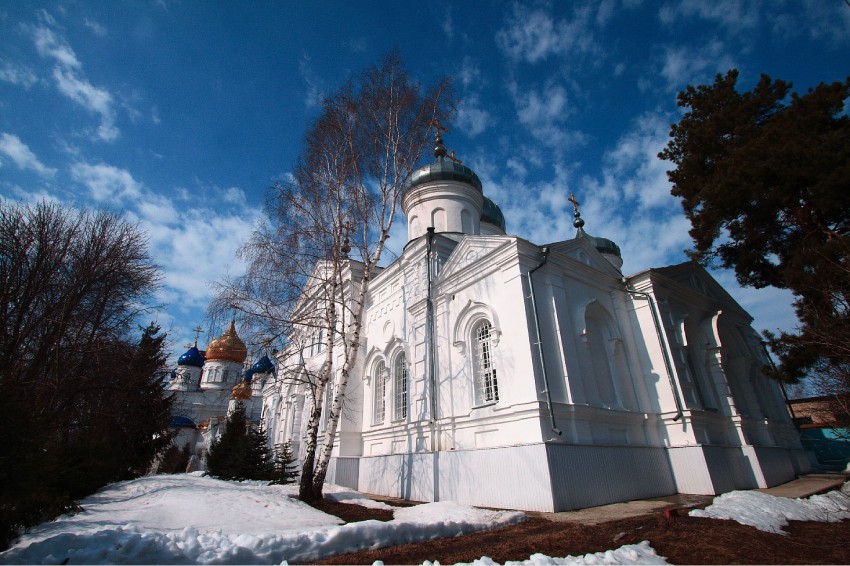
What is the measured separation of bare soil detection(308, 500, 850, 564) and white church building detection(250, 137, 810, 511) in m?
2.25

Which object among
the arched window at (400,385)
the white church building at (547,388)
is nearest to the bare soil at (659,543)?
the white church building at (547,388)

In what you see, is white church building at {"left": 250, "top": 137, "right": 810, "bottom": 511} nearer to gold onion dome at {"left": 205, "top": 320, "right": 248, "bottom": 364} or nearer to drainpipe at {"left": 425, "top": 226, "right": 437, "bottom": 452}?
drainpipe at {"left": 425, "top": 226, "right": 437, "bottom": 452}

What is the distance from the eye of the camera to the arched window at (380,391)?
15.9m

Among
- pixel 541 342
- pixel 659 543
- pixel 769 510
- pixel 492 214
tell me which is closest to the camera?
pixel 659 543

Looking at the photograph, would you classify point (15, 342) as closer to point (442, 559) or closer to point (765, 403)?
point (442, 559)

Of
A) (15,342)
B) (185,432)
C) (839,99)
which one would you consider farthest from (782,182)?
(185,432)

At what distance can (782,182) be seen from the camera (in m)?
10.1

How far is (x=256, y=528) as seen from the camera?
22.0 ft

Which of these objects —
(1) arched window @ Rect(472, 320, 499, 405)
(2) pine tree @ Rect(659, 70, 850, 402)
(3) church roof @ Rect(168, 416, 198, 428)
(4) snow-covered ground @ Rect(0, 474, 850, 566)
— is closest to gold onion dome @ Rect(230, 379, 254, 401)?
(4) snow-covered ground @ Rect(0, 474, 850, 566)

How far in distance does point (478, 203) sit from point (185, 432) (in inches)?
1397

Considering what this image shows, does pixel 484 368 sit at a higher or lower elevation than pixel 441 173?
lower

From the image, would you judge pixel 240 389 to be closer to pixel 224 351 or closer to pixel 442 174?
pixel 442 174

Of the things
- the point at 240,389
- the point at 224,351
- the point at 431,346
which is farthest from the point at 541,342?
the point at 224,351

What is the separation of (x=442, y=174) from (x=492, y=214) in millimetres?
4835
